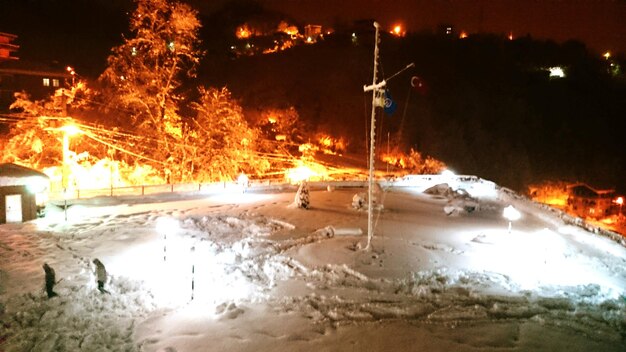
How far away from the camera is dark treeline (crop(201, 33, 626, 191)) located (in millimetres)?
54531

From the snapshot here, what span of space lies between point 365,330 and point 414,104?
5371 centimetres

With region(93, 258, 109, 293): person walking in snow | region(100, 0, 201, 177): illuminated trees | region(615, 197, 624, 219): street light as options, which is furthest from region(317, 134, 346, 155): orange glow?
region(93, 258, 109, 293): person walking in snow

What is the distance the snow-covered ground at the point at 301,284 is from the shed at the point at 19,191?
0.65 meters

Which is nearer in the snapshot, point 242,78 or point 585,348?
point 585,348

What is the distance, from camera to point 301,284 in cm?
1055

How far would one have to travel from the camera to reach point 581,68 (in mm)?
71062

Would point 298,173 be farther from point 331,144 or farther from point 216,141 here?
point 331,144

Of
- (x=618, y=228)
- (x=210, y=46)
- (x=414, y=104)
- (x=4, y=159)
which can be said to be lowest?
(x=618, y=228)

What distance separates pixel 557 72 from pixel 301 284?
7414 cm

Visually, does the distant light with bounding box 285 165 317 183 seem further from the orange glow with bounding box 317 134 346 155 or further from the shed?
the shed

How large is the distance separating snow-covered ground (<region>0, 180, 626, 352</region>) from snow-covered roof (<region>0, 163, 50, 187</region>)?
150 centimetres

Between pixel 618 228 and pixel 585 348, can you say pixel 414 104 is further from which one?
pixel 585 348

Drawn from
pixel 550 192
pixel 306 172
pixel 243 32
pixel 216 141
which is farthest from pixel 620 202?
pixel 243 32

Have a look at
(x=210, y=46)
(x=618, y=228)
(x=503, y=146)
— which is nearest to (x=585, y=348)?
(x=618, y=228)
